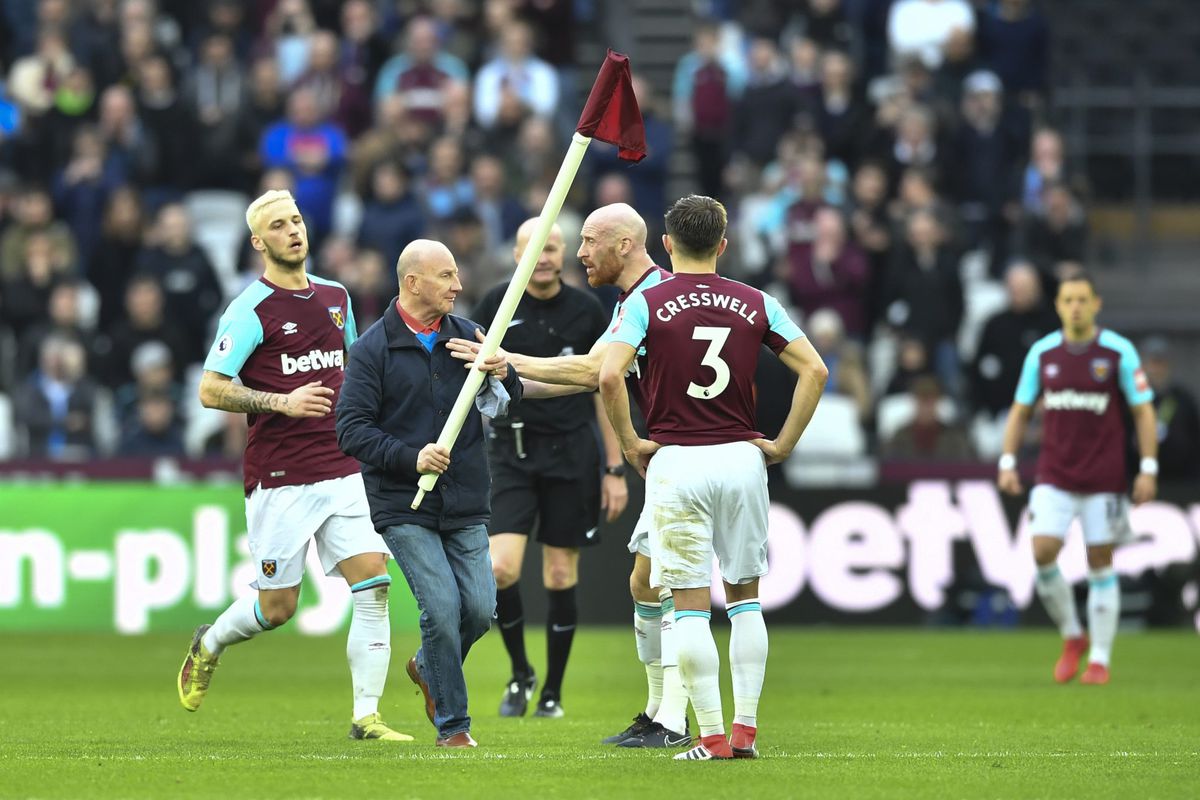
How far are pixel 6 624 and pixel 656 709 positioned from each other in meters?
9.94

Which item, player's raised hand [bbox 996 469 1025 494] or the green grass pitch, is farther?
player's raised hand [bbox 996 469 1025 494]

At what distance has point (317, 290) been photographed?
36.2 feet

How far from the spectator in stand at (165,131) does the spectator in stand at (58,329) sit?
218cm

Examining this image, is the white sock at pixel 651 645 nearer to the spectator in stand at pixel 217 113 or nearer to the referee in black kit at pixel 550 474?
the referee in black kit at pixel 550 474

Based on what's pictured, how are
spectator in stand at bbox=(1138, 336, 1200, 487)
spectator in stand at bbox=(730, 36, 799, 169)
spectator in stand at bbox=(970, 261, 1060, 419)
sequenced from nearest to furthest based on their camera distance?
spectator in stand at bbox=(1138, 336, 1200, 487), spectator in stand at bbox=(970, 261, 1060, 419), spectator in stand at bbox=(730, 36, 799, 169)

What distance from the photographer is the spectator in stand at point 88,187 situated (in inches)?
902

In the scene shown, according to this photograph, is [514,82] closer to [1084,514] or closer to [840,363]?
[840,363]

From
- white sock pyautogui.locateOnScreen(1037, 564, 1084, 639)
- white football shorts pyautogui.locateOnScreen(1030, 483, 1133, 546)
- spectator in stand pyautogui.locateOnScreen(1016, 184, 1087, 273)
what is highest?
spectator in stand pyautogui.locateOnScreen(1016, 184, 1087, 273)

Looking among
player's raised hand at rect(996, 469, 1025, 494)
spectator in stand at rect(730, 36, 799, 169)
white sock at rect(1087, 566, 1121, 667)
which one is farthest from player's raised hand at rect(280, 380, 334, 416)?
spectator in stand at rect(730, 36, 799, 169)

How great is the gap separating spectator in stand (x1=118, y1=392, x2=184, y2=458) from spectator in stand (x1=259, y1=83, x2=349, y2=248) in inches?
114

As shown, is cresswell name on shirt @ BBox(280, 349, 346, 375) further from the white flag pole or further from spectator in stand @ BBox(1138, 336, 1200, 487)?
spectator in stand @ BBox(1138, 336, 1200, 487)

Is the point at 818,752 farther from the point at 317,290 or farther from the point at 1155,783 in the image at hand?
the point at 317,290

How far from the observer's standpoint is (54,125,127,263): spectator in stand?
2292 cm

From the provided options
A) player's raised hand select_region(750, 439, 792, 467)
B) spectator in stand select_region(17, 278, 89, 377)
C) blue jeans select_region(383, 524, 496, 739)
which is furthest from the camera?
spectator in stand select_region(17, 278, 89, 377)
